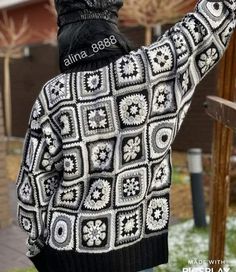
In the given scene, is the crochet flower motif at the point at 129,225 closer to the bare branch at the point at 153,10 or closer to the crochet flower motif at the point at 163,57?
the crochet flower motif at the point at 163,57

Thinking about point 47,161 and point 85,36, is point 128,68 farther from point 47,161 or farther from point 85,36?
point 47,161

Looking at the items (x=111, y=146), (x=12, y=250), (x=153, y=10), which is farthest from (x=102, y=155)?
(x=153, y=10)

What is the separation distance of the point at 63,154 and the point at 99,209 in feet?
0.68

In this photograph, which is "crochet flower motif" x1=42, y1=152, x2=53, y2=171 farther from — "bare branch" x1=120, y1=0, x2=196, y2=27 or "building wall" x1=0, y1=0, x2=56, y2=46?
"building wall" x1=0, y1=0, x2=56, y2=46

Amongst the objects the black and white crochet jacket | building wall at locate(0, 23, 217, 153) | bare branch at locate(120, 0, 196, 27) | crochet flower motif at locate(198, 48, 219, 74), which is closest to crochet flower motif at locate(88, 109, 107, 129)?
the black and white crochet jacket

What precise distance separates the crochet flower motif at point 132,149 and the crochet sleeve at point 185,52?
11 cm

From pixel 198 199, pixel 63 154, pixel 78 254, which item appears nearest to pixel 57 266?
pixel 78 254

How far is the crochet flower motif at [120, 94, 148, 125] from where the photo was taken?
1.40 metres

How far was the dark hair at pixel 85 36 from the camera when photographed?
143cm

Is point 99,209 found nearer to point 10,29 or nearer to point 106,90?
point 106,90

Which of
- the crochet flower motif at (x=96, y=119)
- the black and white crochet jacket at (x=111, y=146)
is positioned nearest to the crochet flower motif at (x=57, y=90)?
the black and white crochet jacket at (x=111, y=146)

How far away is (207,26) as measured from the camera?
141 cm

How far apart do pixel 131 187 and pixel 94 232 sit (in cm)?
19

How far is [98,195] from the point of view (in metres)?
1.45
